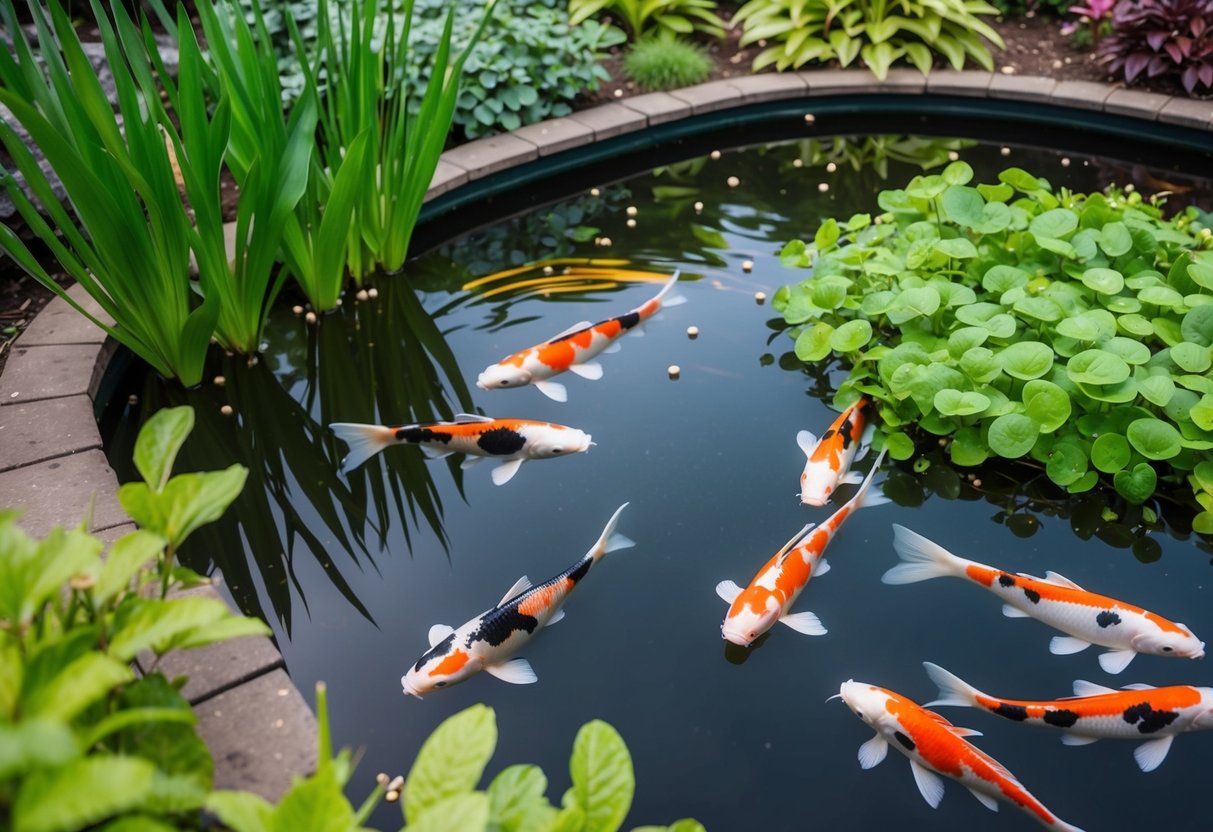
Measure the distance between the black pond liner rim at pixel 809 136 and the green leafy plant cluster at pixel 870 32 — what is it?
0.22 meters

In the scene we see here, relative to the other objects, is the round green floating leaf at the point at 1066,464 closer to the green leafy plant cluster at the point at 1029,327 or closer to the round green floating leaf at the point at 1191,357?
the green leafy plant cluster at the point at 1029,327

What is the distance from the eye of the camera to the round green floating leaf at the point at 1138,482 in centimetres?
243

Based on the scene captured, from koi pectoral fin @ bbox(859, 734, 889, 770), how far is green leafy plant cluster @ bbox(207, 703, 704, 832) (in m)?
0.84

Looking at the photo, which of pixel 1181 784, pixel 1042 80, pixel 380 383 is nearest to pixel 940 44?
pixel 1042 80

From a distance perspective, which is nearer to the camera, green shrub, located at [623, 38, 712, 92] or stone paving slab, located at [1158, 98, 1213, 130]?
stone paving slab, located at [1158, 98, 1213, 130]

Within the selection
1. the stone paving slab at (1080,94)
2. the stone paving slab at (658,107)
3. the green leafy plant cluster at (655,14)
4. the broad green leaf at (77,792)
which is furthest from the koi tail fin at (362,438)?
the stone paving slab at (1080,94)

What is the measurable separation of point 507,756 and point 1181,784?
1319mm

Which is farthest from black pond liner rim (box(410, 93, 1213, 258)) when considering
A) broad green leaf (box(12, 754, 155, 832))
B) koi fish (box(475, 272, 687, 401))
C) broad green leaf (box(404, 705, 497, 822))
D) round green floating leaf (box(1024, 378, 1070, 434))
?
broad green leaf (box(12, 754, 155, 832))

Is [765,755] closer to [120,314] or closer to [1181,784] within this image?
[1181,784]

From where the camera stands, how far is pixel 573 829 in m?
1.15

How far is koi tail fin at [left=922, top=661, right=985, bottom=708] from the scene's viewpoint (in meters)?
1.95

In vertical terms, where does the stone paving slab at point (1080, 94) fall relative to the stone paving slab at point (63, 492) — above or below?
below

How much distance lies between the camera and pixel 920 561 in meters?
2.26

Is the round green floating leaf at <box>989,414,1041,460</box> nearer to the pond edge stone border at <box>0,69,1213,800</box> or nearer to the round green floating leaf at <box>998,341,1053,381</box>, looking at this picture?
the round green floating leaf at <box>998,341,1053,381</box>
